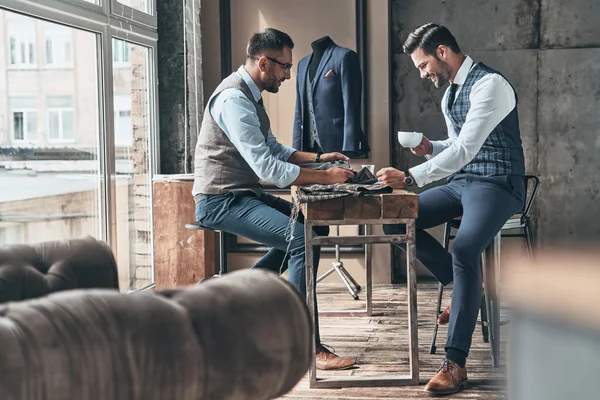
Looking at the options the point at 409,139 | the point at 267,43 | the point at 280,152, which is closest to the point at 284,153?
the point at 280,152

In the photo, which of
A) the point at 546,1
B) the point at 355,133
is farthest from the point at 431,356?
the point at 546,1

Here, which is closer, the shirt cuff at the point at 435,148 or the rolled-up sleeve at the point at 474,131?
the rolled-up sleeve at the point at 474,131

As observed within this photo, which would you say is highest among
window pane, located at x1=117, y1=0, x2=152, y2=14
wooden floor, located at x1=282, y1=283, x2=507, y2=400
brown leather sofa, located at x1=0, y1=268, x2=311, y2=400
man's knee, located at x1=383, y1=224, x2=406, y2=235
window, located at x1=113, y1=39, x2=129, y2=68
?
window pane, located at x1=117, y1=0, x2=152, y2=14

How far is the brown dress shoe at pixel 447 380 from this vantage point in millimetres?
3170

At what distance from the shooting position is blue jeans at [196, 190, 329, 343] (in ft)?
11.3

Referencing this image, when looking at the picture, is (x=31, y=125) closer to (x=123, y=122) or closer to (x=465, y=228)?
(x=123, y=122)

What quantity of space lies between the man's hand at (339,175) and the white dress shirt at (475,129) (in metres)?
0.27

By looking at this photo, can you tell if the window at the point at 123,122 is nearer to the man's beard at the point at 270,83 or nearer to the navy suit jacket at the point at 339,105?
the navy suit jacket at the point at 339,105

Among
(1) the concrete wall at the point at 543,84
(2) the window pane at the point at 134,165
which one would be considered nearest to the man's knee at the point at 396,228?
(2) the window pane at the point at 134,165

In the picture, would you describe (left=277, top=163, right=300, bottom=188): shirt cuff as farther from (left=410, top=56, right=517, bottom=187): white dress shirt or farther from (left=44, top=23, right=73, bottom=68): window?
(left=44, top=23, right=73, bottom=68): window

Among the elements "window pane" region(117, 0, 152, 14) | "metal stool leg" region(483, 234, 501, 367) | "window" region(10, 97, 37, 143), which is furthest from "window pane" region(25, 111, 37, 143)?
"metal stool leg" region(483, 234, 501, 367)

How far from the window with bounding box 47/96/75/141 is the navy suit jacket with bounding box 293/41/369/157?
5.34 feet

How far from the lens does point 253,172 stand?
3881 mm

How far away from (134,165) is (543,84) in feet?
9.58
